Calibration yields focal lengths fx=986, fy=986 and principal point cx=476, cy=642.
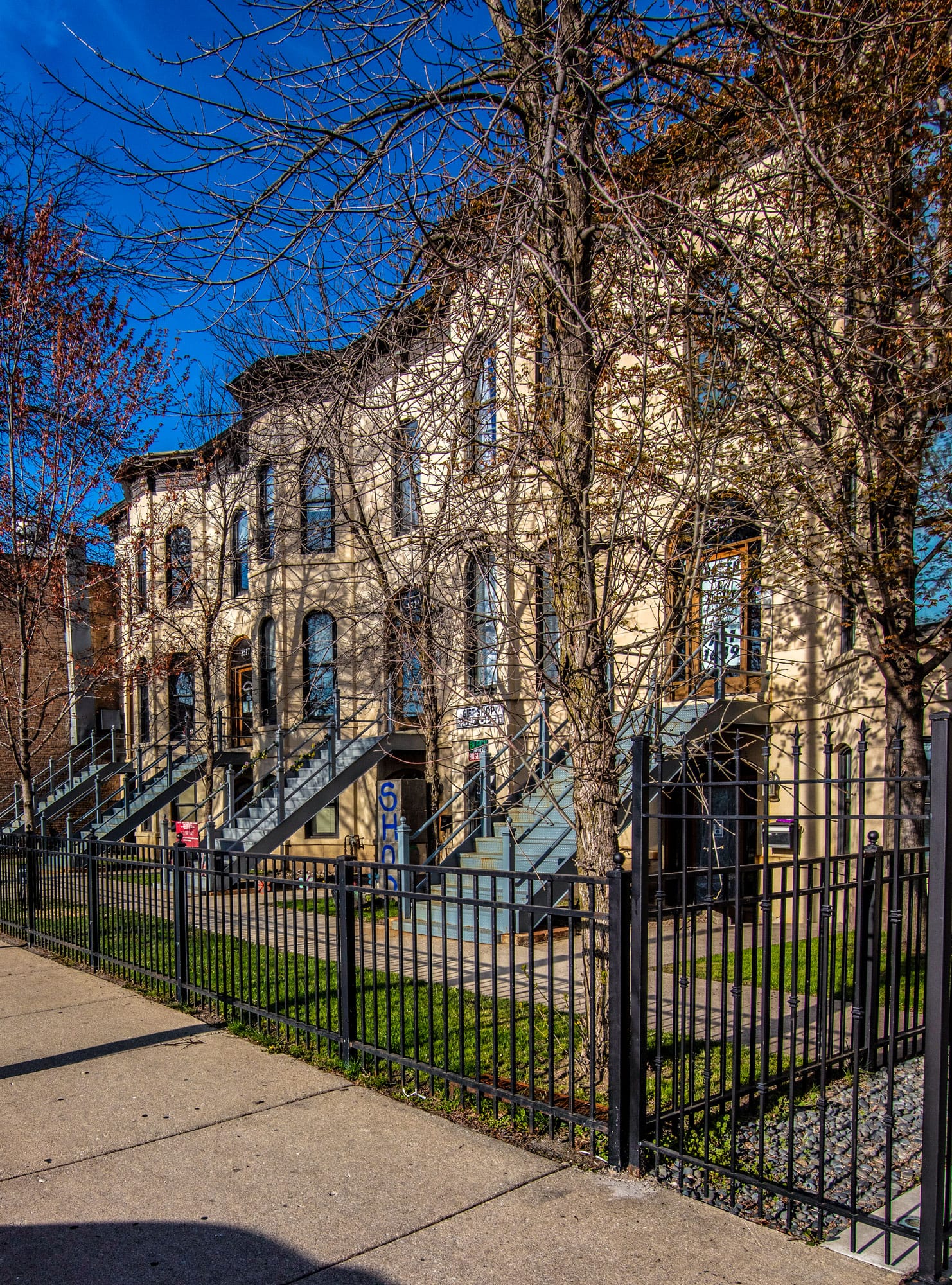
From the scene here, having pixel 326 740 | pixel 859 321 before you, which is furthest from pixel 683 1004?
pixel 326 740

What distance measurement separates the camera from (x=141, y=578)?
70.6 feet

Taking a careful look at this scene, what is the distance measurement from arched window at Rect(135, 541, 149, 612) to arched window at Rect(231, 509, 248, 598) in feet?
5.79

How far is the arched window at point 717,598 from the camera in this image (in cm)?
559

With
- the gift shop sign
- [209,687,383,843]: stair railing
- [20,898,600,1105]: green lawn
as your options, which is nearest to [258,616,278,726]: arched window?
[209,687,383,843]: stair railing

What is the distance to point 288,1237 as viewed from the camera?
12.8ft

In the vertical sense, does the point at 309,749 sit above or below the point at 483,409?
below

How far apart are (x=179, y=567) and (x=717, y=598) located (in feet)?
46.2

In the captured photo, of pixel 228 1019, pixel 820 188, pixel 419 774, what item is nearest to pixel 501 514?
pixel 820 188

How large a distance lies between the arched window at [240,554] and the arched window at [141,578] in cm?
176

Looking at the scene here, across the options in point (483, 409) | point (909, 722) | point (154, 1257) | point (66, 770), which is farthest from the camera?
point (66, 770)

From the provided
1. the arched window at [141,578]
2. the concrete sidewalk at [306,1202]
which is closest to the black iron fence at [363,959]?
the concrete sidewalk at [306,1202]

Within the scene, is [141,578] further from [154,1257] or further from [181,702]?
[154,1257]

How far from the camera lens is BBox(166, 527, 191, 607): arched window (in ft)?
65.9

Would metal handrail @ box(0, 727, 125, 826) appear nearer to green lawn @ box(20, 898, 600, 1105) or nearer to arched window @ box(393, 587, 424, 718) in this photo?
arched window @ box(393, 587, 424, 718)
